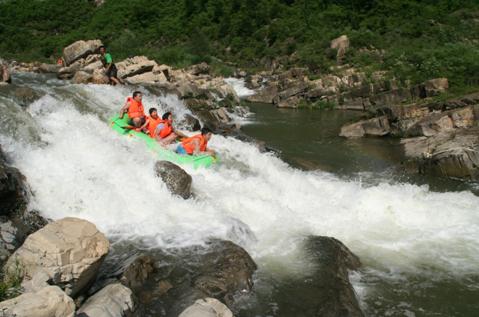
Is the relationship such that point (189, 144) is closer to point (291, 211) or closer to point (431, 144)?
point (291, 211)

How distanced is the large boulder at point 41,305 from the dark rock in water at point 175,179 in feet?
15.9

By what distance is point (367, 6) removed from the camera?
131 ft

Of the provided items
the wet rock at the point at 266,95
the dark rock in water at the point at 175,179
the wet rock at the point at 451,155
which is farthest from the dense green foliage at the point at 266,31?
the dark rock in water at the point at 175,179

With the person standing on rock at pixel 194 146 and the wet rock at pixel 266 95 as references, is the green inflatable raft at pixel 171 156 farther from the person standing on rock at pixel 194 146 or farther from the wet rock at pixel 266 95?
the wet rock at pixel 266 95

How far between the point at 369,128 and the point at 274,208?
8760mm

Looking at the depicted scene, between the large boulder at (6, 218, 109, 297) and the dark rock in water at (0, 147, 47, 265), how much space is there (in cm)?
108

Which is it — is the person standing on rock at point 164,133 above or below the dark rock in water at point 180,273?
below

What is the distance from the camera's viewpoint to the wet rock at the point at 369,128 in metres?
16.4

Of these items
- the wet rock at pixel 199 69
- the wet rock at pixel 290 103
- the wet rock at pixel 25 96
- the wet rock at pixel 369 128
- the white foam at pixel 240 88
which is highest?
the wet rock at pixel 25 96

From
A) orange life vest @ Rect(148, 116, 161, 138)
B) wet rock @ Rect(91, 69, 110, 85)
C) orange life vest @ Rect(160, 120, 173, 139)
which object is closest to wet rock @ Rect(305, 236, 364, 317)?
orange life vest @ Rect(160, 120, 173, 139)

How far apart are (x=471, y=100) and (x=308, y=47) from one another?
17.5 m

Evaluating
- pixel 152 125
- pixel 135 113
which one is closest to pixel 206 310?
pixel 152 125

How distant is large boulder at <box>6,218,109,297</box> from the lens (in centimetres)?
504

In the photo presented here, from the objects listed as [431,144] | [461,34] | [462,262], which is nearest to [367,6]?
[461,34]
